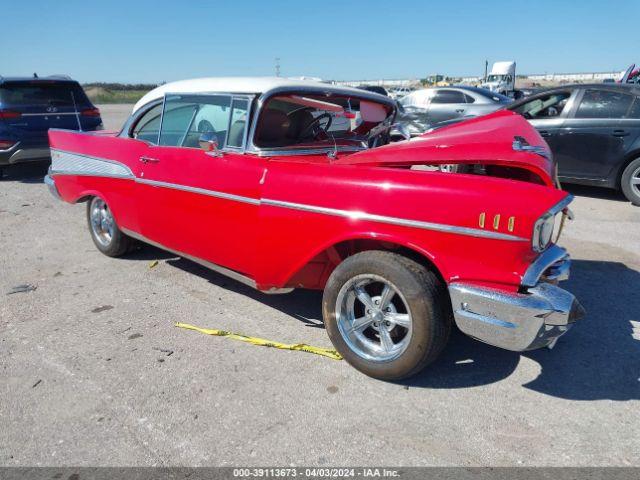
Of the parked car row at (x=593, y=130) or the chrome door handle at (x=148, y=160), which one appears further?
the parked car row at (x=593, y=130)

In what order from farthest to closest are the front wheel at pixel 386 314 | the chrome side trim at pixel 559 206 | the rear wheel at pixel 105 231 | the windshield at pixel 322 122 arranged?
the rear wheel at pixel 105 231, the windshield at pixel 322 122, the front wheel at pixel 386 314, the chrome side trim at pixel 559 206

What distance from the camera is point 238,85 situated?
12.1 ft

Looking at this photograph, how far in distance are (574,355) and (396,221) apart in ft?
5.21

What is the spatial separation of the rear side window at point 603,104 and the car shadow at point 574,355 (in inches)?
146

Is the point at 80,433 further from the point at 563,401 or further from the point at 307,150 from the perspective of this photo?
the point at 563,401

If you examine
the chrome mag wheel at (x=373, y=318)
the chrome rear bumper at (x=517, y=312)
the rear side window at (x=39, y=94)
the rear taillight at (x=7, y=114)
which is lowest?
the chrome mag wheel at (x=373, y=318)

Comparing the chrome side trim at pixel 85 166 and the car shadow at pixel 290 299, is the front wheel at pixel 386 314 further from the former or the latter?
the chrome side trim at pixel 85 166

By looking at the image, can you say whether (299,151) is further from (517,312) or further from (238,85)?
(517,312)

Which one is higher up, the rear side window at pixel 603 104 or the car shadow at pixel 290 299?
the rear side window at pixel 603 104

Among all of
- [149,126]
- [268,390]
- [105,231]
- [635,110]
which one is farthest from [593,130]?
[105,231]

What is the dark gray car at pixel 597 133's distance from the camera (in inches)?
270

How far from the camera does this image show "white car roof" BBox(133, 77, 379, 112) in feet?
11.8

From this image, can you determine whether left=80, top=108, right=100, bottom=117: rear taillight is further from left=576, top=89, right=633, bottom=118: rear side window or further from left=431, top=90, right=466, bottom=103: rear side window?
left=576, top=89, right=633, bottom=118: rear side window

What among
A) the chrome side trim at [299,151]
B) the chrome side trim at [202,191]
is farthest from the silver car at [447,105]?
the chrome side trim at [202,191]
